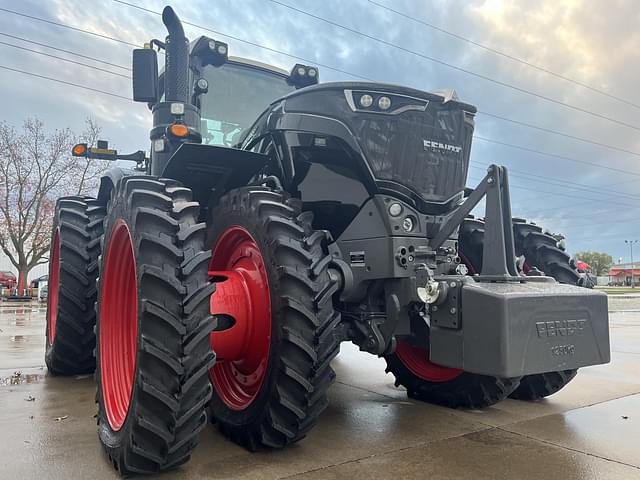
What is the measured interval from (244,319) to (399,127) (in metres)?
1.56

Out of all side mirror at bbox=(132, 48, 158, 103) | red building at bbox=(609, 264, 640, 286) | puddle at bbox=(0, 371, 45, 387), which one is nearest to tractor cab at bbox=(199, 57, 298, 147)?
side mirror at bbox=(132, 48, 158, 103)

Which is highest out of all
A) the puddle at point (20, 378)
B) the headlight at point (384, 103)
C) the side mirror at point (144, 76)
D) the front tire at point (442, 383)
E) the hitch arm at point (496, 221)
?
the side mirror at point (144, 76)

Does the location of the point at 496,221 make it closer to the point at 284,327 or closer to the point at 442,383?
the point at 284,327

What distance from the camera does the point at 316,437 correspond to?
3.35 metres

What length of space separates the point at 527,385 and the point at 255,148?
3.07 meters

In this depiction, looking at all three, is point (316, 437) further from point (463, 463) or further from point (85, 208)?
point (85, 208)

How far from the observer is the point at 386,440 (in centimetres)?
333

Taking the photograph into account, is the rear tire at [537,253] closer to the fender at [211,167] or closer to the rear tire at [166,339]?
the fender at [211,167]

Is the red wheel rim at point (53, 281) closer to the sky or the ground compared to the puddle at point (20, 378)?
closer to the sky

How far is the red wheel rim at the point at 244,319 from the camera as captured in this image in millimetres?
3070

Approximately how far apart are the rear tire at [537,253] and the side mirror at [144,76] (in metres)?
2.54

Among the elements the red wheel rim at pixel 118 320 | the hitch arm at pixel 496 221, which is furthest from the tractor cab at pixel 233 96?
the hitch arm at pixel 496 221

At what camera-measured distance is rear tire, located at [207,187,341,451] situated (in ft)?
9.04

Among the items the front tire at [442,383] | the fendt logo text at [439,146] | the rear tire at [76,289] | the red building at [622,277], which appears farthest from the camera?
the red building at [622,277]
